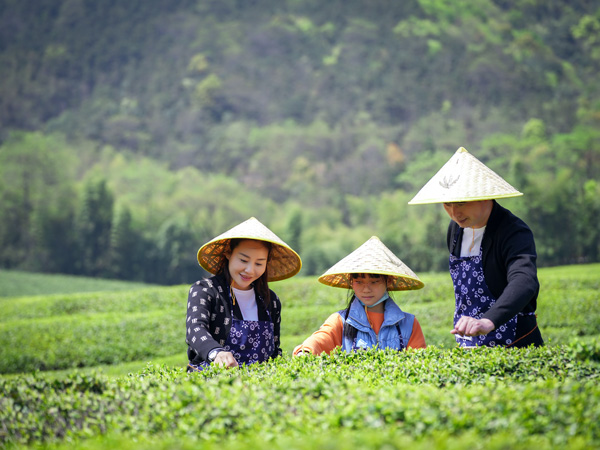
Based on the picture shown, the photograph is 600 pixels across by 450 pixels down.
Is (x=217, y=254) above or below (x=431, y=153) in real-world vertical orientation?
below

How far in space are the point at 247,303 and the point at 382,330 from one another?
2.78 ft

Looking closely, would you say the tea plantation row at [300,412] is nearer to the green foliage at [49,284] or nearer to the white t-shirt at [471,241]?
the white t-shirt at [471,241]

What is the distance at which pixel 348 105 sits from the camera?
1175 inches

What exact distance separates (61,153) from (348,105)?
12.3m

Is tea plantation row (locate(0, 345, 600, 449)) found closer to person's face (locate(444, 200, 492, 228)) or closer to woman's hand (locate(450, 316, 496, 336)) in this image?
woman's hand (locate(450, 316, 496, 336))

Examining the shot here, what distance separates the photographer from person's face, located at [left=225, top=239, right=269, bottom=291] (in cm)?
393

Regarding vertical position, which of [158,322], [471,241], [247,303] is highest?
[471,241]

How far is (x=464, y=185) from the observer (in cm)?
373

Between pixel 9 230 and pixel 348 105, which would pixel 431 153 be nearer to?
pixel 348 105

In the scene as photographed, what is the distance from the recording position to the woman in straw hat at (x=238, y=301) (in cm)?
373

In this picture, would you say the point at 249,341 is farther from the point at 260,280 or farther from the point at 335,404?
the point at 335,404

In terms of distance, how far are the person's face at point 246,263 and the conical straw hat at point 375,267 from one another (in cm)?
48

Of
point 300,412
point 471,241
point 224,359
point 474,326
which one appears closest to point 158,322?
point 224,359

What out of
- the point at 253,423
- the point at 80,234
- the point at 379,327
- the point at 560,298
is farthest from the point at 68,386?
the point at 80,234
